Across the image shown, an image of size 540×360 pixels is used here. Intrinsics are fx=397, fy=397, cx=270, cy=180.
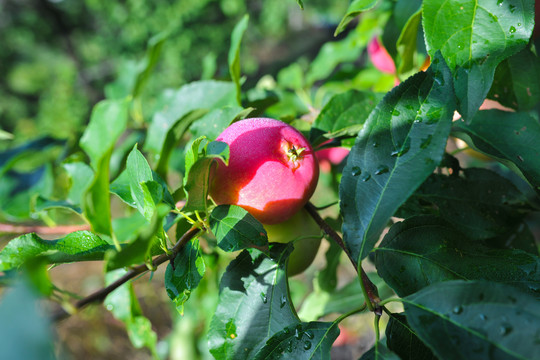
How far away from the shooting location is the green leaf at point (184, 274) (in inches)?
14.9

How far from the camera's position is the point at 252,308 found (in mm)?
416

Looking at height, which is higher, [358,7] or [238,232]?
[358,7]

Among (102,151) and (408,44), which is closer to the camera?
(102,151)

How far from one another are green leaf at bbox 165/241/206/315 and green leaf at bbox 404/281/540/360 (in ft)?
0.64

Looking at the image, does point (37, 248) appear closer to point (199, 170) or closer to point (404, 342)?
point (199, 170)

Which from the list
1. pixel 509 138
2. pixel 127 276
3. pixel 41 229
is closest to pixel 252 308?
pixel 127 276

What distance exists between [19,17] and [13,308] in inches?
294

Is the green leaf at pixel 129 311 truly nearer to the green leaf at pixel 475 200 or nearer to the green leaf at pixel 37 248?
the green leaf at pixel 37 248

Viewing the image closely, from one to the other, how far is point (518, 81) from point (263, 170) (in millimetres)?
365

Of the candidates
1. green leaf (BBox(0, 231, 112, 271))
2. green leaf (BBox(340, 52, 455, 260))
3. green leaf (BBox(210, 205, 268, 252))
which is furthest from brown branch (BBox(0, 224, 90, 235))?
green leaf (BBox(340, 52, 455, 260))

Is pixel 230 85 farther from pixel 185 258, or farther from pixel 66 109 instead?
pixel 66 109

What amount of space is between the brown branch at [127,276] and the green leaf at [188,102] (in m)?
0.24

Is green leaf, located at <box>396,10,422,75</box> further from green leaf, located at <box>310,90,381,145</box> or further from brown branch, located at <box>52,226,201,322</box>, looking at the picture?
brown branch, located at <box>52,226,201,322</box>

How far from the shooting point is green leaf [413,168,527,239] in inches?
19.7
